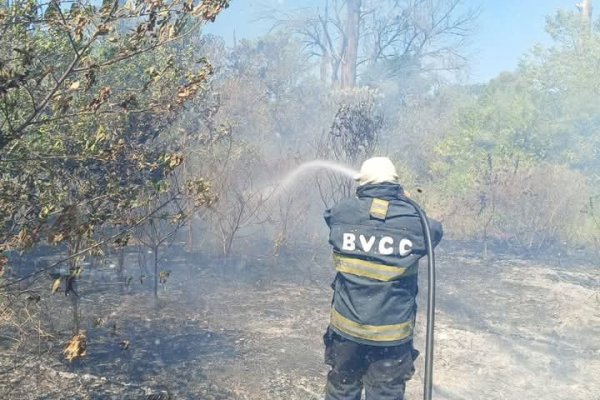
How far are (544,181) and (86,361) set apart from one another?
1011 centimetres

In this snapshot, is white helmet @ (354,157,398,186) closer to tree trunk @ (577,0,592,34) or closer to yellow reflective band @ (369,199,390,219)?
yellow reflective band @ (369,199,390,219)

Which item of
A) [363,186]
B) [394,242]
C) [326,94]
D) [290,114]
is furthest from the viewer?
[326,94]

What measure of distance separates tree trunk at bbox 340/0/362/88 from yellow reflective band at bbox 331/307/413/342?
80.8 ft

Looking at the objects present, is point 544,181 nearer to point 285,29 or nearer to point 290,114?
point 290,114

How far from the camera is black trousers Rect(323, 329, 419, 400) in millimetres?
3266

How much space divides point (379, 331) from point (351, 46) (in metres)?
25.5

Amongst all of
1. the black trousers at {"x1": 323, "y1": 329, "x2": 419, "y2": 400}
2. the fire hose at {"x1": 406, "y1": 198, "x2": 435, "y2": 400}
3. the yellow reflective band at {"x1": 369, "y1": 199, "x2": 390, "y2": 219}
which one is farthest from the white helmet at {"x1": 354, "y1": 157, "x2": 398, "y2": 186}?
the black trousers at {"x1": 323, "y1": 329, "x2": 419, "y2": 400}

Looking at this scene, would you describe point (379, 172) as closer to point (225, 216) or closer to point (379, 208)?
point (379, 208)

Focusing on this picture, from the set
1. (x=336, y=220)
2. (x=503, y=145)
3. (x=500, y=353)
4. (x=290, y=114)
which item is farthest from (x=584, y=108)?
(x=336, y=220)

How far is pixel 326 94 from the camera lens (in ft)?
72.2

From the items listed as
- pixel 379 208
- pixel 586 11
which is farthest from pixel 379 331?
pixel 586 11

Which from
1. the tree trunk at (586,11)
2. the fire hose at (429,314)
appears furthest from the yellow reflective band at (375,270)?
the tree trunk at (586,11)

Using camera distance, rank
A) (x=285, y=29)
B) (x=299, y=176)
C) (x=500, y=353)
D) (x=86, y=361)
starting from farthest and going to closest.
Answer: (x=285, y=29), (x=299, y=176), (x=500, y=353), (x=86, y=361)

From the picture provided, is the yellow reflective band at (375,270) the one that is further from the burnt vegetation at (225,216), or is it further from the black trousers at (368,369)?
the burnt vegetation at (225,216)
